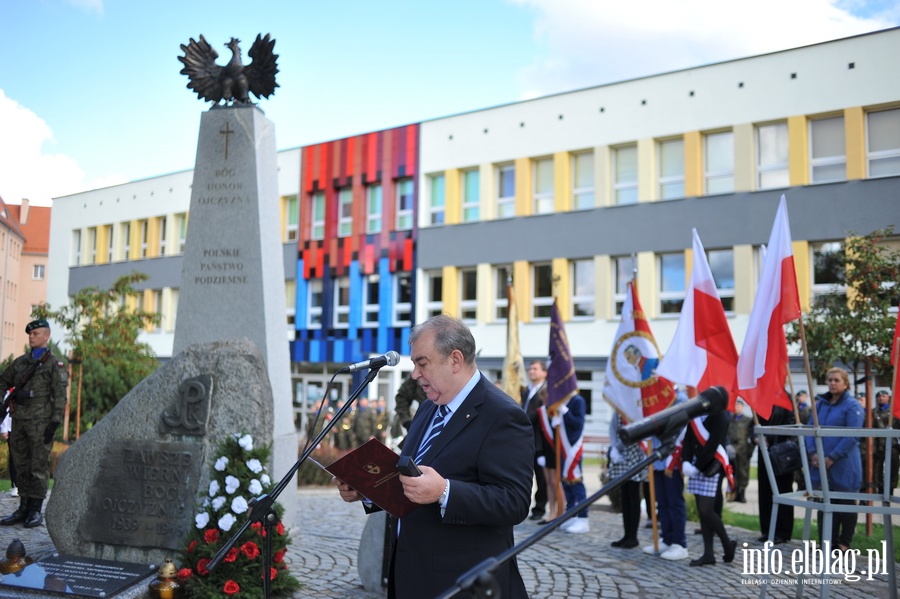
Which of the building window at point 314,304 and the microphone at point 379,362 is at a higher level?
the building window at point 314,304

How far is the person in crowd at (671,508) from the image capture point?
8.59 meters

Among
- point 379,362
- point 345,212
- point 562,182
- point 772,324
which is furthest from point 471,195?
point 379,362

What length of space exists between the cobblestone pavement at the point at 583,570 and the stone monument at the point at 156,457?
93 cm

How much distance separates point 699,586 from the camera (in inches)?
286

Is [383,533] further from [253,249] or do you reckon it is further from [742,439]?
[742,439]

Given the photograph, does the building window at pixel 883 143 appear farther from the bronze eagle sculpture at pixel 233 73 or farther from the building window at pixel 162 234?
the building window at pixel 162 234

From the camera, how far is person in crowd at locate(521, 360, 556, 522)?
11.4m

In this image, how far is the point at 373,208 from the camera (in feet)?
109

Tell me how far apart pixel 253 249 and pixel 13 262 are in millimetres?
14192

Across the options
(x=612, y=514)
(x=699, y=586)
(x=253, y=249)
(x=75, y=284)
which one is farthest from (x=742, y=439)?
(x=75, y=284)

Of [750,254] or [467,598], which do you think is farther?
[750,254]

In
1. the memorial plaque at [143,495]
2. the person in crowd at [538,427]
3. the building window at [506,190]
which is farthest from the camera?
the building window at [506,190]

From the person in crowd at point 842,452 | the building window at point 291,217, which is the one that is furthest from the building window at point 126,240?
the person in crowd at point 842,452

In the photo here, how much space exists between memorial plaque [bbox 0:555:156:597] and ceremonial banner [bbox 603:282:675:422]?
5.82m
